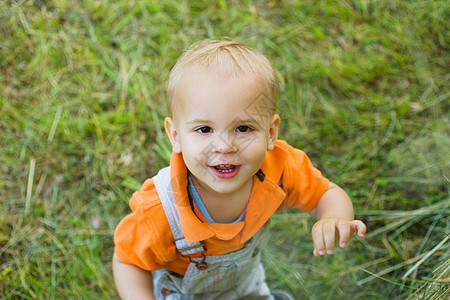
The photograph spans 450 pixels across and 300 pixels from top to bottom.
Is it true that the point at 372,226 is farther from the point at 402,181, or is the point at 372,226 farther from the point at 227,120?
the point at 227,120

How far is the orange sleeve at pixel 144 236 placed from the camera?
1.32 m

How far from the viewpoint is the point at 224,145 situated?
3.82ft

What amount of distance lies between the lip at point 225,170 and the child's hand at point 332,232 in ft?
0.98

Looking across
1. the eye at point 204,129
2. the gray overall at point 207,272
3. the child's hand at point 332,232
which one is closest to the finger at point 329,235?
the child's hand at point 332,232

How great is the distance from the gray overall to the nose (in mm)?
245

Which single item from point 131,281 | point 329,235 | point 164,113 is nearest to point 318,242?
point 329,235

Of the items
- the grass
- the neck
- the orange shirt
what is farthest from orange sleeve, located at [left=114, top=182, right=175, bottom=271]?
the grass

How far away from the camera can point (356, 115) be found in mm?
2508

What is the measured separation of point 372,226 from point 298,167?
884 millimetres

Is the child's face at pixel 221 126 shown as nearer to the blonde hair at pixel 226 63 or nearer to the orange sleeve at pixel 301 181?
the blonde hair at pixel 226 63

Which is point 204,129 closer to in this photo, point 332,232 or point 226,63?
point 226,63

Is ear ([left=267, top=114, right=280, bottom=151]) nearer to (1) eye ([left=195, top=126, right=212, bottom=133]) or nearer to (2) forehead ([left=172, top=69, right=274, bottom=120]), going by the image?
(2) forehead ([left=172, top=69, right=274, bottom=120])

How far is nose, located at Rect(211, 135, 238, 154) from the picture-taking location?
1159 mm

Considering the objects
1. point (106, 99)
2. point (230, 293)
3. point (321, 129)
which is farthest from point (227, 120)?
point (106, 99)
